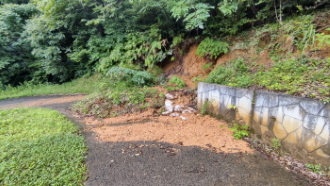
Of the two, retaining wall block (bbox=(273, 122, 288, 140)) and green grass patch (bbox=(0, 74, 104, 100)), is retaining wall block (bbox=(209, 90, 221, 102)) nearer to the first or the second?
retaining wall block (bbox=(273, 122, 288, 140))

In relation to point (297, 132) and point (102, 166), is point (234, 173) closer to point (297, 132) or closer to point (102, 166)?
point (297, 132)

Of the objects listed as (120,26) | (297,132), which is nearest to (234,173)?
(297,132)

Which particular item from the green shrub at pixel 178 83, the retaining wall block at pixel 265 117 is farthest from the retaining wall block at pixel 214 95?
the green shrub at pixel 178 83

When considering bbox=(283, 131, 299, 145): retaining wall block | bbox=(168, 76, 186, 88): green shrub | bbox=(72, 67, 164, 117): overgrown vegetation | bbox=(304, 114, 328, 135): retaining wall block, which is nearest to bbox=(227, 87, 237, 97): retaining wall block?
bbox=(283, 131, 299, 145): retaining wall block

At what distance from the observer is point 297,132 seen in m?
→ 2.52

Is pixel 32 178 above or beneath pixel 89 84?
beneath

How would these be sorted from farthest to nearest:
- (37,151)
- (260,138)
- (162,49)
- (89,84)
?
(89,84) < (162,49) < (260,138) < (37,151)

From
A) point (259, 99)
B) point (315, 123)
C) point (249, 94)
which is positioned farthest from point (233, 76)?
point (315, 123)

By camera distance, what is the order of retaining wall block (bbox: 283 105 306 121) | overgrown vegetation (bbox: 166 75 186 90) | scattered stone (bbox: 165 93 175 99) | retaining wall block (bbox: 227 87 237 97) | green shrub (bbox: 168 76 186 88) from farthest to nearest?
1. green shrub (bbox: 168 76 186 88)
2. overgrown vegetation (bbox: 166 75 186 90)
3. scattered stone (bbox: 165 93 175 99)
4. retaining wall block (bbox: 227 87 237 97)
5. retaining wall block (bbox: 283 105 306 121)

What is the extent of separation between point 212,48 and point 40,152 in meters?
6.25

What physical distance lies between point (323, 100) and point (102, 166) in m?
3.47

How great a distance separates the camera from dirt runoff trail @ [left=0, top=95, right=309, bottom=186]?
2156 mm

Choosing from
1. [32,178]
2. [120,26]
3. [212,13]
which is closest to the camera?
[32,178]

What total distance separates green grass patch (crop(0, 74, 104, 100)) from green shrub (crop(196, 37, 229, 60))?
6.21 meters
